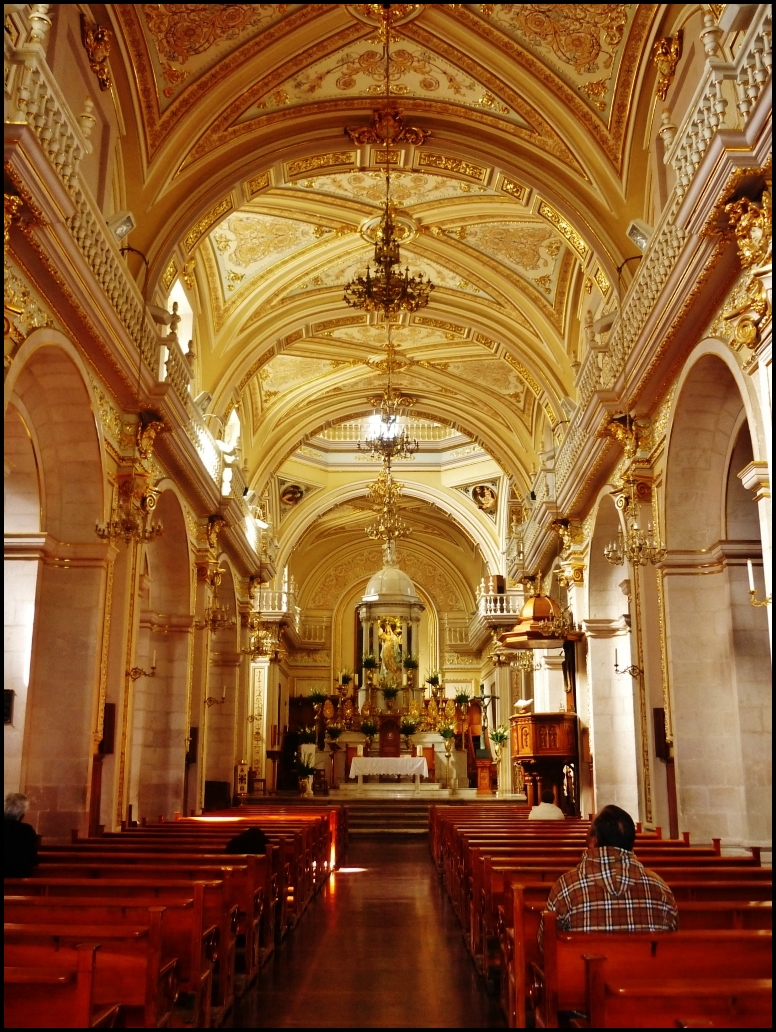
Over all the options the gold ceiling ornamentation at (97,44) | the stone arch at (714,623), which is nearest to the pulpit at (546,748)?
the stone arch at (714,623)

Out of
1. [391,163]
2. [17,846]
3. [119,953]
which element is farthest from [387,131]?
[119,953]

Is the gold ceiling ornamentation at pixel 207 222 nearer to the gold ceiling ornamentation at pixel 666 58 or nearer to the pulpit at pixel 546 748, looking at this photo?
the gold ceiling ornamentation at pixel 666 58

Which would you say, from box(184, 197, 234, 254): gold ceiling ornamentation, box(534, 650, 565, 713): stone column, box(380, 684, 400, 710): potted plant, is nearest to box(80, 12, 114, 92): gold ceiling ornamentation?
box(184, 197, 234, 254): gold ceiling ornamentation

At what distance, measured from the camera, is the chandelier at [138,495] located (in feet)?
35.6

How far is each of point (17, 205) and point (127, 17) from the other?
413 centimetres

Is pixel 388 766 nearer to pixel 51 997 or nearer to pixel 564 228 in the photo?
pixel 564 228

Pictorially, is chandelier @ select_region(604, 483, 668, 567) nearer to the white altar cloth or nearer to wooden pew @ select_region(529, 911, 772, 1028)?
wooden pew @ select_region(529, 911, 772, 1028)

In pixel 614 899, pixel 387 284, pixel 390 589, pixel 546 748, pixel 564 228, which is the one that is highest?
pixel 564 228

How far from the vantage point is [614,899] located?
4453mm

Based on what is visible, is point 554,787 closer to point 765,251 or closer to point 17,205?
point 765,251

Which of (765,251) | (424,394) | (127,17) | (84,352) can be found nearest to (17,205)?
(84,352)

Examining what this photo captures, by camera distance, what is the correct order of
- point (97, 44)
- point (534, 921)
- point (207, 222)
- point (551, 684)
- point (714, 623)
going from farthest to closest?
1. point (551, 684)
2. point (207, 222)
3. point (714, 623)
4. point (97, 44)
5. point (534, 921)

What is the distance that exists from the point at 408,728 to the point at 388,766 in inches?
110

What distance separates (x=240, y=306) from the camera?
54.9 feet
